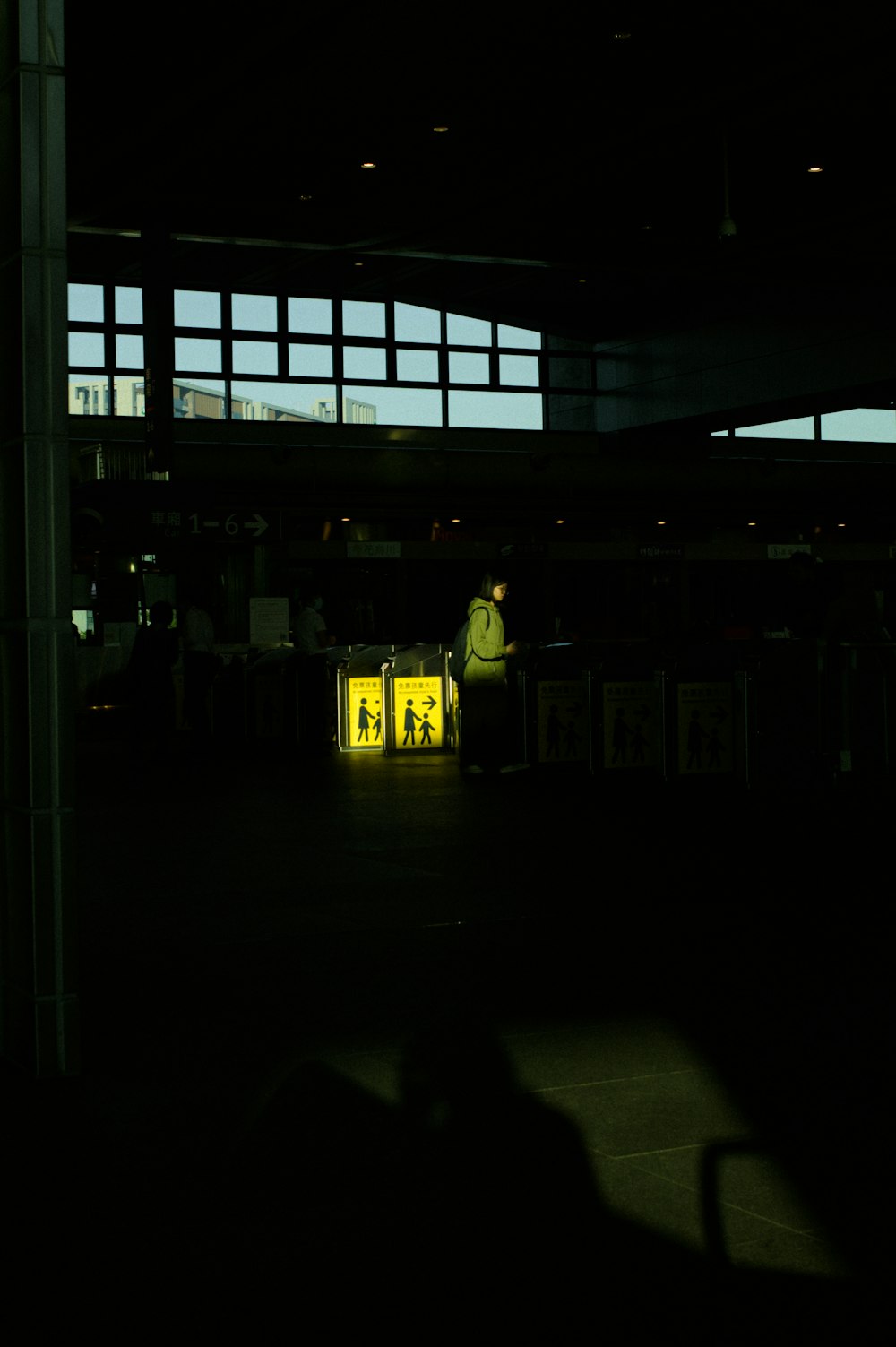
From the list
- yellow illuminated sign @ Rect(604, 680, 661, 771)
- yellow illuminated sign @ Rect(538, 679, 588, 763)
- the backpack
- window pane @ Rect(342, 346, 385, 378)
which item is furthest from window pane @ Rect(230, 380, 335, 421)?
yellow illuminated sign @ Rect(604, 680, 661, 771)

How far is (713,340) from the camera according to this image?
27203 millimetres

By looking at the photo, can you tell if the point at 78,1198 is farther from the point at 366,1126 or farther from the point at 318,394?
the point at 318,394

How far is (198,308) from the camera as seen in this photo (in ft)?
90.8

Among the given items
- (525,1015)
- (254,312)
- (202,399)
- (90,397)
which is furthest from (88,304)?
(525,1015)

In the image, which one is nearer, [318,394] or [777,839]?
[777,839]

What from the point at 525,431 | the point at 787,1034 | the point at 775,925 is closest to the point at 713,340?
the point at 525,431

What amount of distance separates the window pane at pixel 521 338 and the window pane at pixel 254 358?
5.15m

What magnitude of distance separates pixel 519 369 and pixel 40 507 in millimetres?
26692

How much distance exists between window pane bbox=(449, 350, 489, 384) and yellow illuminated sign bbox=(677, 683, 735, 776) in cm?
1694

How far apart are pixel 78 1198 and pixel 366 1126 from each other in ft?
2.90

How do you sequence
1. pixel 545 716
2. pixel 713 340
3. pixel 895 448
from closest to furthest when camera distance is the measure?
pixel 545 716 → pixel 713 340 → pixel 895 448

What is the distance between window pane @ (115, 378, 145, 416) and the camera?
2675cm

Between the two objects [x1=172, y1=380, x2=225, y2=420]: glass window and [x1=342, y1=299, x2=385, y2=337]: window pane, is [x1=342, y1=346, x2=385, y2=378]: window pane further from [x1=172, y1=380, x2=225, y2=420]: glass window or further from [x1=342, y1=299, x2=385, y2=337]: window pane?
[x1=172, y1=380, x2=225, y2=420]: glass window

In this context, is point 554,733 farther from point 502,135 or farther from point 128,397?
point 128,397
